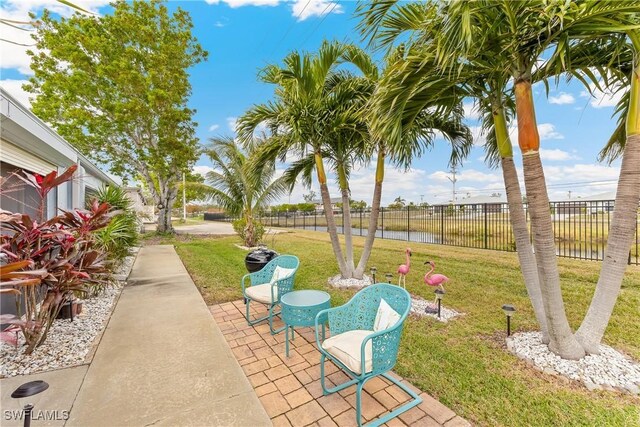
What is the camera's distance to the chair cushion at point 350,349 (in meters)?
2.26

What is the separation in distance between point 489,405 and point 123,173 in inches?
792

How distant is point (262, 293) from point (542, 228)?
11.5 ft

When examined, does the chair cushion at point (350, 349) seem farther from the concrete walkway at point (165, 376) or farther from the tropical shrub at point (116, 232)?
the tropical shrub at point (116, 232)

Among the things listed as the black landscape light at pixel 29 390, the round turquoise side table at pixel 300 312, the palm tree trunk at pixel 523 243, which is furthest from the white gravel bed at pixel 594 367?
the black landscape light at pixel 29 390

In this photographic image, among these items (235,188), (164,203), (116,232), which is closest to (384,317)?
(116,232)

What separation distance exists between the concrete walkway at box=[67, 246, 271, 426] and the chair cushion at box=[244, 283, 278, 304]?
659mm

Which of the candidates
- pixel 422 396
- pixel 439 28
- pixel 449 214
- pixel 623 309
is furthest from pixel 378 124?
pixel 449 214

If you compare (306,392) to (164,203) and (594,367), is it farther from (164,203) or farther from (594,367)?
(164,203)

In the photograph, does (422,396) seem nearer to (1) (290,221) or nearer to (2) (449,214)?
(2) (449,214)

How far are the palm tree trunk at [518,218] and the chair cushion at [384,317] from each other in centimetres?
182

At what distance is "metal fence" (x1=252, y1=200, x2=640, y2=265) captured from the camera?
8143mm

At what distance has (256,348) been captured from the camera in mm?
3455

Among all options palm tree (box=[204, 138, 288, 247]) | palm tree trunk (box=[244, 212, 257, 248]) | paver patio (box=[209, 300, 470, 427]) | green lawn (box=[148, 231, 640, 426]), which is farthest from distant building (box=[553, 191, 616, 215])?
palm tree trunk (box=[244, 212, 257, 248])

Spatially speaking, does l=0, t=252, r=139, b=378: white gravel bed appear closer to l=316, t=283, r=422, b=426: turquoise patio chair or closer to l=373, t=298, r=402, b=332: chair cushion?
l=316, t=283, r=422, b=426: turquoise patio chair
